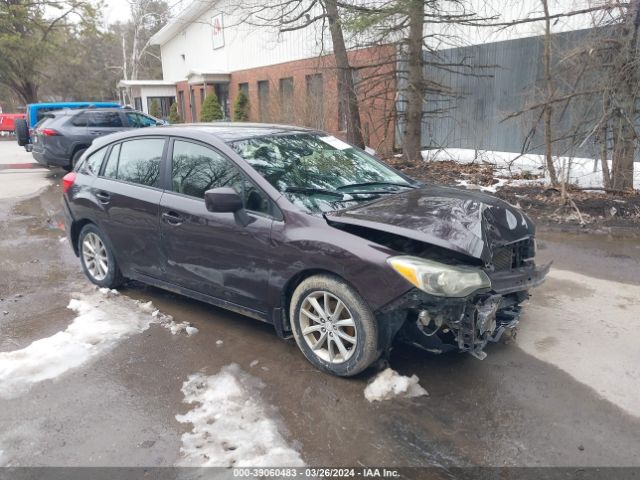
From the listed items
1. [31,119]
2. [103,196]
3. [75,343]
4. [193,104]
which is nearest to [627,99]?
[103,196]

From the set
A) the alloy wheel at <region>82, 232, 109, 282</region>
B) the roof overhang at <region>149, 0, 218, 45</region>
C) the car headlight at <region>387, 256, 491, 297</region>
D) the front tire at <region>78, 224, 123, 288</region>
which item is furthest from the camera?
the roof overhang at <region>149, 0, 218, 45</region>

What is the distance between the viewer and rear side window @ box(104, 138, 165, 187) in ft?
15.2

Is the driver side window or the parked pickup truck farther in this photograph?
the parked pickup truck

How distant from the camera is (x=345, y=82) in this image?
1263 centimetres

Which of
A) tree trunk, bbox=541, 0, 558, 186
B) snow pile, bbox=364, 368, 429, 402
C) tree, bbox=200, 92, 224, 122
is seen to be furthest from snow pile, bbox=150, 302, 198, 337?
tree, bbox=200, 92, 224, 122

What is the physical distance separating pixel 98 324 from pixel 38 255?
299 centimetres

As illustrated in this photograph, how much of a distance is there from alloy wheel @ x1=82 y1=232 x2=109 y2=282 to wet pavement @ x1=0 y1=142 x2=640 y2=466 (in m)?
0.59

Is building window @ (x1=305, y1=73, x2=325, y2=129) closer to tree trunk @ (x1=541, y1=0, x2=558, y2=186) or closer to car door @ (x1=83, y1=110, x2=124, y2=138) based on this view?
car door @ (x1=83, y1=110, x2=124, y2=138)

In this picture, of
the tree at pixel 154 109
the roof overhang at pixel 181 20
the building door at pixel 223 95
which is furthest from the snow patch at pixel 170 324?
the tree at pixel 154 109

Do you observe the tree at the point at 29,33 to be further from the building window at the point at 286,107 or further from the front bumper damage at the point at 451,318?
the front bumper damage at the point at 451,318

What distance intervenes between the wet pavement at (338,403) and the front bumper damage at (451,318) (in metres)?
0.32

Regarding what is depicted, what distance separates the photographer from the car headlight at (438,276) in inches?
122

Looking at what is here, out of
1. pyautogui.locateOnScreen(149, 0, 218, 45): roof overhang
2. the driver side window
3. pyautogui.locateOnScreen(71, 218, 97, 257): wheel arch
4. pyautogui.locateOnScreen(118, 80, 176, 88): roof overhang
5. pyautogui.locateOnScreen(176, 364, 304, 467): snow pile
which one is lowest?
pyautogui.locateOnScreen(176, 364, 304, 467): snow pile

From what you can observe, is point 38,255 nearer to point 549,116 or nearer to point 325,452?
point 325,452
